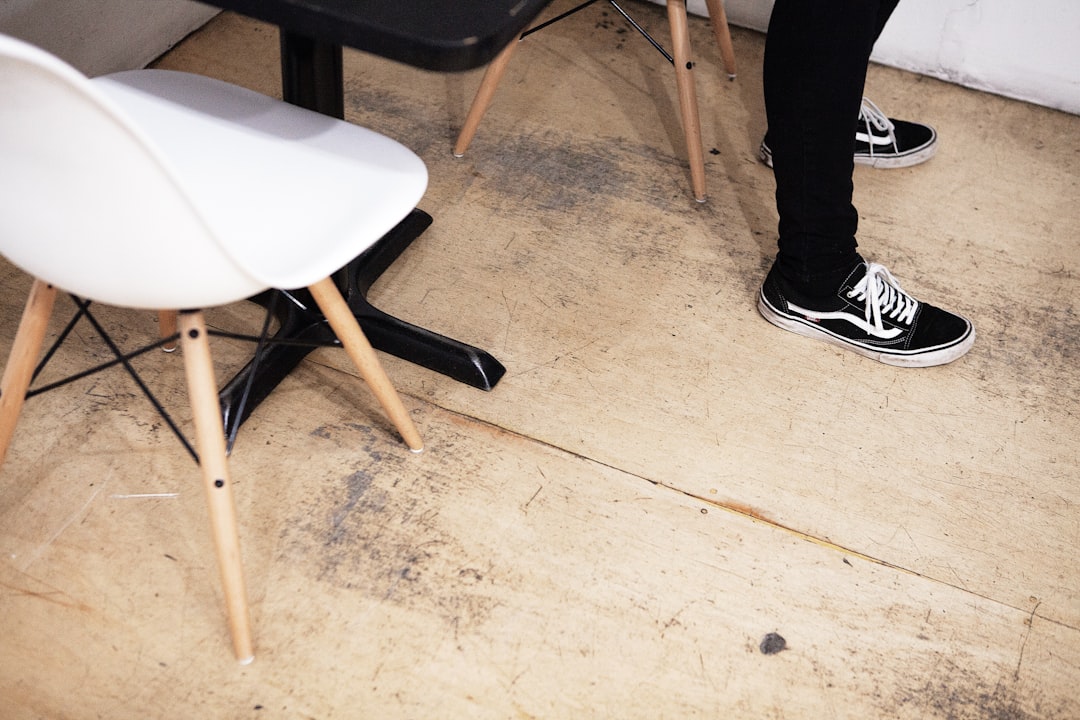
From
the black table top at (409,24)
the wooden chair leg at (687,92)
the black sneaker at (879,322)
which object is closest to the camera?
the black table top at (409,24)

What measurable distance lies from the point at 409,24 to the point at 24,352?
2.10 ft

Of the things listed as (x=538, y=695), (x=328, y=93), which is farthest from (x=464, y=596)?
(x=328, y=93)

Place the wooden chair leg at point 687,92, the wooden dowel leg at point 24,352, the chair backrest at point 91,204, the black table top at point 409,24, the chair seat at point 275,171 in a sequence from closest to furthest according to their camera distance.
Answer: the chair backrest at point 91,204 → the black table top at point 409,24 → the chair seat at point 275,171 → the wooden dowel leg at point 24,352 → the wooden chair leg at point 687,92

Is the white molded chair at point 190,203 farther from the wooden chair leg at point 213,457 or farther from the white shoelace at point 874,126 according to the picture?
the white shoelace at point 874,126

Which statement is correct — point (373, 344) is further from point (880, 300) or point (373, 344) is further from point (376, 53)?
point (880, 300)

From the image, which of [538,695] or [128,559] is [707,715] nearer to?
[538,695]

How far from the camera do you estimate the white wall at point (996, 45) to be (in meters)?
2.29

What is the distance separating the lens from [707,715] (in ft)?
3.89

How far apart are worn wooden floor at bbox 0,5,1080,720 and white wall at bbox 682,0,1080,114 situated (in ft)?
1.64

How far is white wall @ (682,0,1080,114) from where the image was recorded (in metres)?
2.29

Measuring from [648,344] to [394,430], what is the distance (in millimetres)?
473

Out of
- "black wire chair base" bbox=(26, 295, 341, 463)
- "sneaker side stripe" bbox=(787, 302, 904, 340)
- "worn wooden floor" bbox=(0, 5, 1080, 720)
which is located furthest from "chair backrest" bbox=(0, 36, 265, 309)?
"sneaker side stripe" bbox=(787, 302, 904, 340)

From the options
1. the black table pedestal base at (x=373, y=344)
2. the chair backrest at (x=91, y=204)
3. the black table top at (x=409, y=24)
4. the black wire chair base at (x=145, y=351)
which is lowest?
the black table pedestal base at (x=373, y=344)

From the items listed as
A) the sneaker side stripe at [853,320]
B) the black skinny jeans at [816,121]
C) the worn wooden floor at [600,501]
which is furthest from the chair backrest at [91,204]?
the sneaker side stripe at [853,320]
